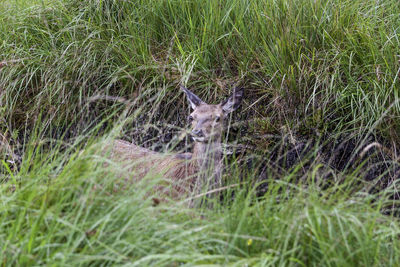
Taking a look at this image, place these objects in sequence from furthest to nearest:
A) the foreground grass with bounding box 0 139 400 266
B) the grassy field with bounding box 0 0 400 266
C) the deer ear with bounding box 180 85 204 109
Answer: the deer ear with bounding box 180 85 204 109 < the grassy field with bounding box 0 0 400 266 < the foreground grass with bounding box 0 139 400 266

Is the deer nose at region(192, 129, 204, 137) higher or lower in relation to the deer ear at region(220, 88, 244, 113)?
lower

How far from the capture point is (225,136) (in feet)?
16.0

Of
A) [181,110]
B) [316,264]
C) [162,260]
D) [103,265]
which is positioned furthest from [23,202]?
[181,110]

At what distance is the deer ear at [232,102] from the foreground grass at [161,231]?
172cm

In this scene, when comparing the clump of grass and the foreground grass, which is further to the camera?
the clump of grass

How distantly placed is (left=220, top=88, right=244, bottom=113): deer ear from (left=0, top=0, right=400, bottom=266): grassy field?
0.29 m

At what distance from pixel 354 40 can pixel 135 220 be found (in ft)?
9.59

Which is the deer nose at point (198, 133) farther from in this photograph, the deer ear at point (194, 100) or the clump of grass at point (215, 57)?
the clump of grass at point (215, 57)

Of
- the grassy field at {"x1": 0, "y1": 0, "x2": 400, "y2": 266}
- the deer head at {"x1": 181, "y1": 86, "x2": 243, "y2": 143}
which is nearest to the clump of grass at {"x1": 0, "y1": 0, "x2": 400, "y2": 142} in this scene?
the grassy field at {"x1": 0, "y1": 0, "x2": 400, "y2": 266}

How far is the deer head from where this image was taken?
433cm

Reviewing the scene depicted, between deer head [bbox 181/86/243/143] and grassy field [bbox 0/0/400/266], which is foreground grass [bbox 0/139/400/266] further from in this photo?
deer head [bbox 181/86/243/143]

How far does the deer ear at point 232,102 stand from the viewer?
174 inches

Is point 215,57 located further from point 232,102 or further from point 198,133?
point 198,133

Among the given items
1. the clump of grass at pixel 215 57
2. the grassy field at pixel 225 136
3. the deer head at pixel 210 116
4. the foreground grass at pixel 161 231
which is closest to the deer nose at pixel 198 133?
the deer head at pixel 210 116
